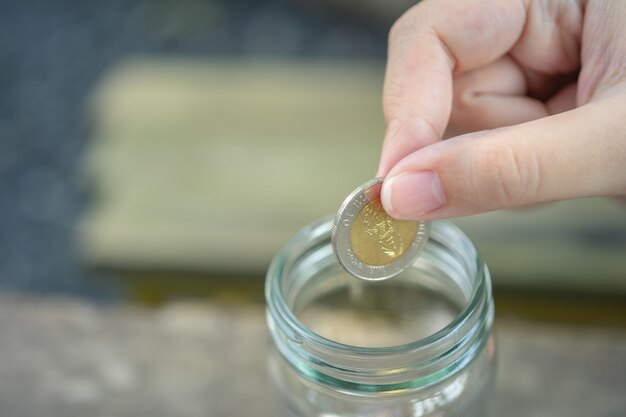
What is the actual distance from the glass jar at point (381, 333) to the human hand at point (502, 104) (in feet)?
0.26

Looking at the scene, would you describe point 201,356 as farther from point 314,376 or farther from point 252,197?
point 252,197

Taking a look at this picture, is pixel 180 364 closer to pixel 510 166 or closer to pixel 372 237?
pixel 372 237

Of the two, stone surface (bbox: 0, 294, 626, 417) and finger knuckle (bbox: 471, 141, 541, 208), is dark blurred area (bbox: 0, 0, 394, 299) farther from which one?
finger knuckle (bbox: 471, 141, 541, 208)

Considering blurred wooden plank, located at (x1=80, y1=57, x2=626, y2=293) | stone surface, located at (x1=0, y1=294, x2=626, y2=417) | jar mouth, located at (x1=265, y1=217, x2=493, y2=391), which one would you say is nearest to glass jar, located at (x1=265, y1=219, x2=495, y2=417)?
jar mouth, located at (x1=265, y1=217, x2=493, y2=391)

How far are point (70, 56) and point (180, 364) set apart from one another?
1.95 metres

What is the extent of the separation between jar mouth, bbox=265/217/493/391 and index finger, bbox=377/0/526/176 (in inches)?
4.1

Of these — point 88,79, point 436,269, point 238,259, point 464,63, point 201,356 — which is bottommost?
point 88,79

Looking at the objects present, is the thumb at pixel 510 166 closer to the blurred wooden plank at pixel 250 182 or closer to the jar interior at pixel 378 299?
the jar interior at pixel 378 299

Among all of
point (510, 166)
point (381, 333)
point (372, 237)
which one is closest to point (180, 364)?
point (381, 333)

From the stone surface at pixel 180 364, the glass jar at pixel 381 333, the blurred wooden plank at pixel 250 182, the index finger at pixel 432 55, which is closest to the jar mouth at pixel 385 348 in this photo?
the glass jar at pixel 381 333

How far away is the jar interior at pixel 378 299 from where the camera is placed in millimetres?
714

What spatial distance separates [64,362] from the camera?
91 centimetres

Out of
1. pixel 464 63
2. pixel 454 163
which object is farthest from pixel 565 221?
pixel 454 163

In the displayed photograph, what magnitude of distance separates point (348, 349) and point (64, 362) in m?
0.46
